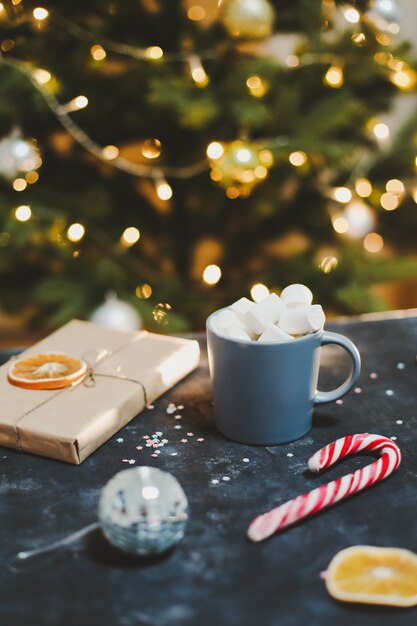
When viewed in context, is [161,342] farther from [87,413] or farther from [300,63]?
[300,63]

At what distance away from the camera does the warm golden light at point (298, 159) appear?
179 cm

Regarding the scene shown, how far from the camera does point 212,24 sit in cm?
173

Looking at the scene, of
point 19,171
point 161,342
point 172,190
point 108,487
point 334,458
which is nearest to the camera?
point 108,487

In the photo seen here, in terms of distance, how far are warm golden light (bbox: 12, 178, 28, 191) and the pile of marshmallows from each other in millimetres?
1180

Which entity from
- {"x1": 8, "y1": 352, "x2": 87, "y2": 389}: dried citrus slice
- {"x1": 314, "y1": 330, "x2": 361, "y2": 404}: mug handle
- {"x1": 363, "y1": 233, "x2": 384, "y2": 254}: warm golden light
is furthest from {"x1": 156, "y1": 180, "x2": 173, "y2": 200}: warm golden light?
{"x1": 314, "y1": 330, "x2": 361, "y2": 404}: mug handle

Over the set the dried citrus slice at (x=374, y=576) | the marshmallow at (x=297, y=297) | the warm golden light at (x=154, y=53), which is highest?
the warm golden light at (x=154, y=53)

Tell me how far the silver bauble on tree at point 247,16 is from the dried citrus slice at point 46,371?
1003mm

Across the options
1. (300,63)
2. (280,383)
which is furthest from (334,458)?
(300,63)

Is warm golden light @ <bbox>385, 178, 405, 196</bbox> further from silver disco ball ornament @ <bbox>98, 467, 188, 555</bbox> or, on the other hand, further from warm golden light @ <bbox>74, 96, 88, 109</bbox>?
silver disco ball ornament @ <bbox>98, 467, 188, 555</bbox>

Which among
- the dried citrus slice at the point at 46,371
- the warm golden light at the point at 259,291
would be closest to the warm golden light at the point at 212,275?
the warm golden light at the point at 259,291

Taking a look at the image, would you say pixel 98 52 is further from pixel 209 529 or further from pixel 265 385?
pixel 209 529

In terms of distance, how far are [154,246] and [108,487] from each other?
4.97 ft

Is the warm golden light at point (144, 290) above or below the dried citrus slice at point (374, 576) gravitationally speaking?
below

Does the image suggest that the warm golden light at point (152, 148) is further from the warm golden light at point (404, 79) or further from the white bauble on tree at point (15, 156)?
the warm golden light at point (404, 79)
